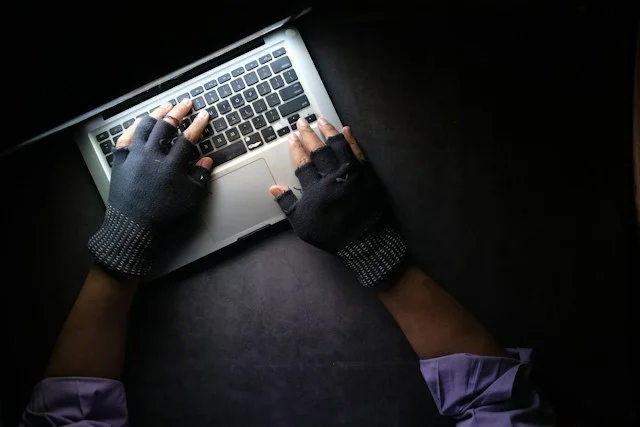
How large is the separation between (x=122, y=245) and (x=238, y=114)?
0.25 meters

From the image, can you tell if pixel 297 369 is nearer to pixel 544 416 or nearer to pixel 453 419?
pixel 453 419

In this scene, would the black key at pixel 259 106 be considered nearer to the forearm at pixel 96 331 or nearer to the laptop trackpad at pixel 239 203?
the laptop trackpad at pixel 239 203

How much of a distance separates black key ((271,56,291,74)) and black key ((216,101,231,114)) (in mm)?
81

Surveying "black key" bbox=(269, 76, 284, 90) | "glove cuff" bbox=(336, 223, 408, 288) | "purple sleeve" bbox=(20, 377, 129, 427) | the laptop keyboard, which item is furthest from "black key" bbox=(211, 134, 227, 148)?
"purple sleeve" bbox=(20, 377, 129, 427)

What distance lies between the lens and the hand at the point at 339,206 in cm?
70

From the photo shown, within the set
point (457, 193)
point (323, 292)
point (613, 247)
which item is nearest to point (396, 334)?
point (323, 292)

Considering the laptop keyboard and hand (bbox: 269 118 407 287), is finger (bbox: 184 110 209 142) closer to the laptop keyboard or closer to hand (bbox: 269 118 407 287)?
the laptop keyboard

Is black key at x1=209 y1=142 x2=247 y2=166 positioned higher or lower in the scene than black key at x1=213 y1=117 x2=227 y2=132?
lower

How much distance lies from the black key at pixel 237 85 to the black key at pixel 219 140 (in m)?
0.07

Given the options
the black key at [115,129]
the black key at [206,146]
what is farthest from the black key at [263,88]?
the black key at [115,129]

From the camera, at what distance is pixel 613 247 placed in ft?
2.38

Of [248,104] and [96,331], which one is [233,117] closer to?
[248,104]

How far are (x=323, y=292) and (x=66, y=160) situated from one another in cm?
43

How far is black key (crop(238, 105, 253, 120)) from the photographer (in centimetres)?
69
